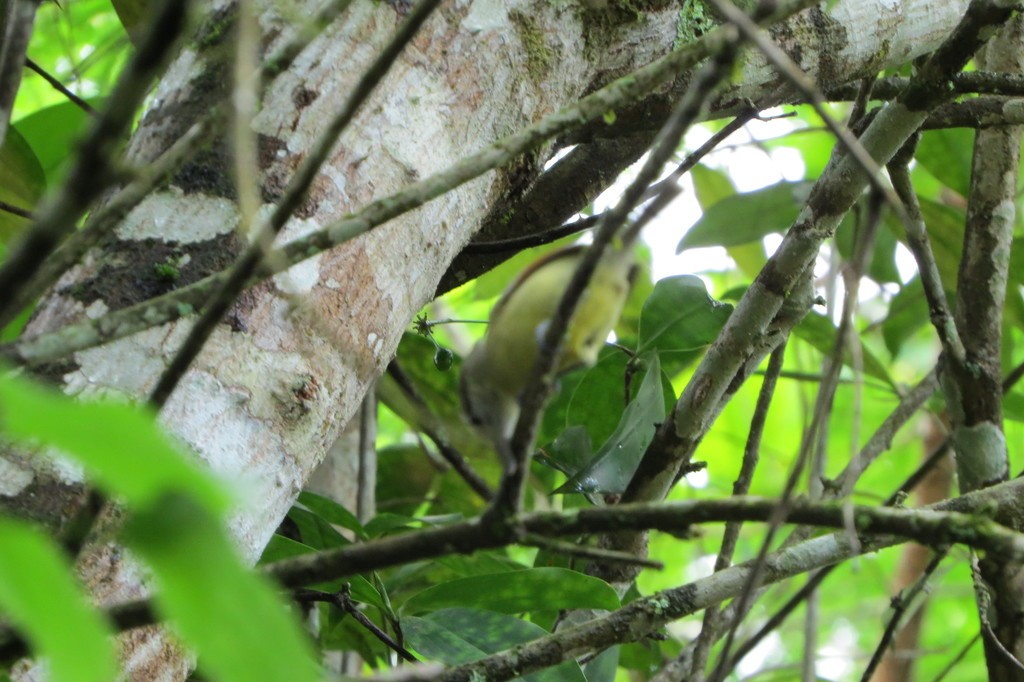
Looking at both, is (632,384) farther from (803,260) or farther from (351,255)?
(351,255)

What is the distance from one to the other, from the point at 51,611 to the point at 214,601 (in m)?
0.05

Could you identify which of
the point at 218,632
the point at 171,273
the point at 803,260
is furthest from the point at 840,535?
the point at 218,632

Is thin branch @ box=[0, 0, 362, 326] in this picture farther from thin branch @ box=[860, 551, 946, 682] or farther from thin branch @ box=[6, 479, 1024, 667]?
thin branch @ box=[860, 551, 946, 682]

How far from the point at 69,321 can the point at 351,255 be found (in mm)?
247

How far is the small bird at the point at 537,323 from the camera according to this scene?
24.5 inches

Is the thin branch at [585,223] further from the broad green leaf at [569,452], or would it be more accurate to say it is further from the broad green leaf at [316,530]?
the broad green leaf at [316,530]

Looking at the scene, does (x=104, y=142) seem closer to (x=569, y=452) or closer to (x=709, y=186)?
(x=569, y=452)

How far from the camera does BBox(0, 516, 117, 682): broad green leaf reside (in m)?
0.31

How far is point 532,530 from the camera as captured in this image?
0.53 m

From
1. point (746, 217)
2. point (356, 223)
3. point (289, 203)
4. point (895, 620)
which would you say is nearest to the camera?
point (289, 203)

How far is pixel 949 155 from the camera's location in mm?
1866

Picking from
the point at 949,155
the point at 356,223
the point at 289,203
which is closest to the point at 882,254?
the point at 949,155

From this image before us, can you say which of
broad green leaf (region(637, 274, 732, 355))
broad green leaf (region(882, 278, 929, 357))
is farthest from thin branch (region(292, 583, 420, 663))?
broad green leaf (region(882, 278, 929, 357))

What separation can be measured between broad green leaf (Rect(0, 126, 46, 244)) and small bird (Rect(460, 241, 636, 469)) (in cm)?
93
